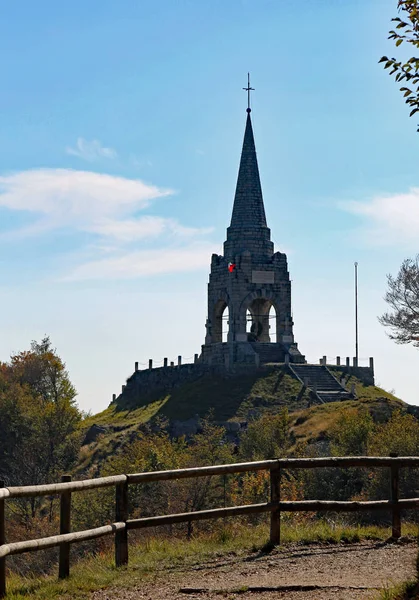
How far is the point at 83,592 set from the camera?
36.0 ft

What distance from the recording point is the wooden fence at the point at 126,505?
10609mm

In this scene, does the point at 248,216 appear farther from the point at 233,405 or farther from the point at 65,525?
the point at 65,525

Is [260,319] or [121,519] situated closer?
[121,519]

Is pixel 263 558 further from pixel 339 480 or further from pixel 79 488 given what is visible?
pixel 339 480

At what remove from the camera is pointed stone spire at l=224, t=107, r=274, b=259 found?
7281 cm

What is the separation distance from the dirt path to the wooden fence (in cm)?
57

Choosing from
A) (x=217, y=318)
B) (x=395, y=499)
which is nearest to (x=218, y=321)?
(x=217, y=318)

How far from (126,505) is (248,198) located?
205ft

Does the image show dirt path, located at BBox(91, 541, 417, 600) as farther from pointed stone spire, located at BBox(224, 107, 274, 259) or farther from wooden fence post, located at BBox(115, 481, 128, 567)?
pointed stone spire, located at BBox(224, 107, 274, 259)

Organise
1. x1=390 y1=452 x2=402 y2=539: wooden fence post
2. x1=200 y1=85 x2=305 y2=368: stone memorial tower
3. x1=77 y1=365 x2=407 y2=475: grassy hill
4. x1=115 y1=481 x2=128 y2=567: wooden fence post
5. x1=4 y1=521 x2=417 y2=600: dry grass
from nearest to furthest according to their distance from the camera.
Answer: x1=4 y1=521 x2=417 y2=600: dry grass, x1=115 y1=481 x2=128 y2=567: wooden fence post, x1=390 y1=452 x2=402 y2=539: wooden fence post, x1=77 y1=365 x2=407 y2=475: grassy hill, x1=200 y1=85 x2=305 y2=368: stone memorial tower

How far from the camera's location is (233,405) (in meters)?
62.8

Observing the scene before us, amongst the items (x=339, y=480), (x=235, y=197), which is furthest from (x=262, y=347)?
(x=339, y=480)

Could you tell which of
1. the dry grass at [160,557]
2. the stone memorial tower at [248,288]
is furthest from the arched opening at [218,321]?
A: the dry grass at [160,557]

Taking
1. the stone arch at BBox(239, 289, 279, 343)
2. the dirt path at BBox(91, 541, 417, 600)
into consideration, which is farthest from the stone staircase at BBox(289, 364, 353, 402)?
the dirt path at BBox(91, 541, 417, 600)
